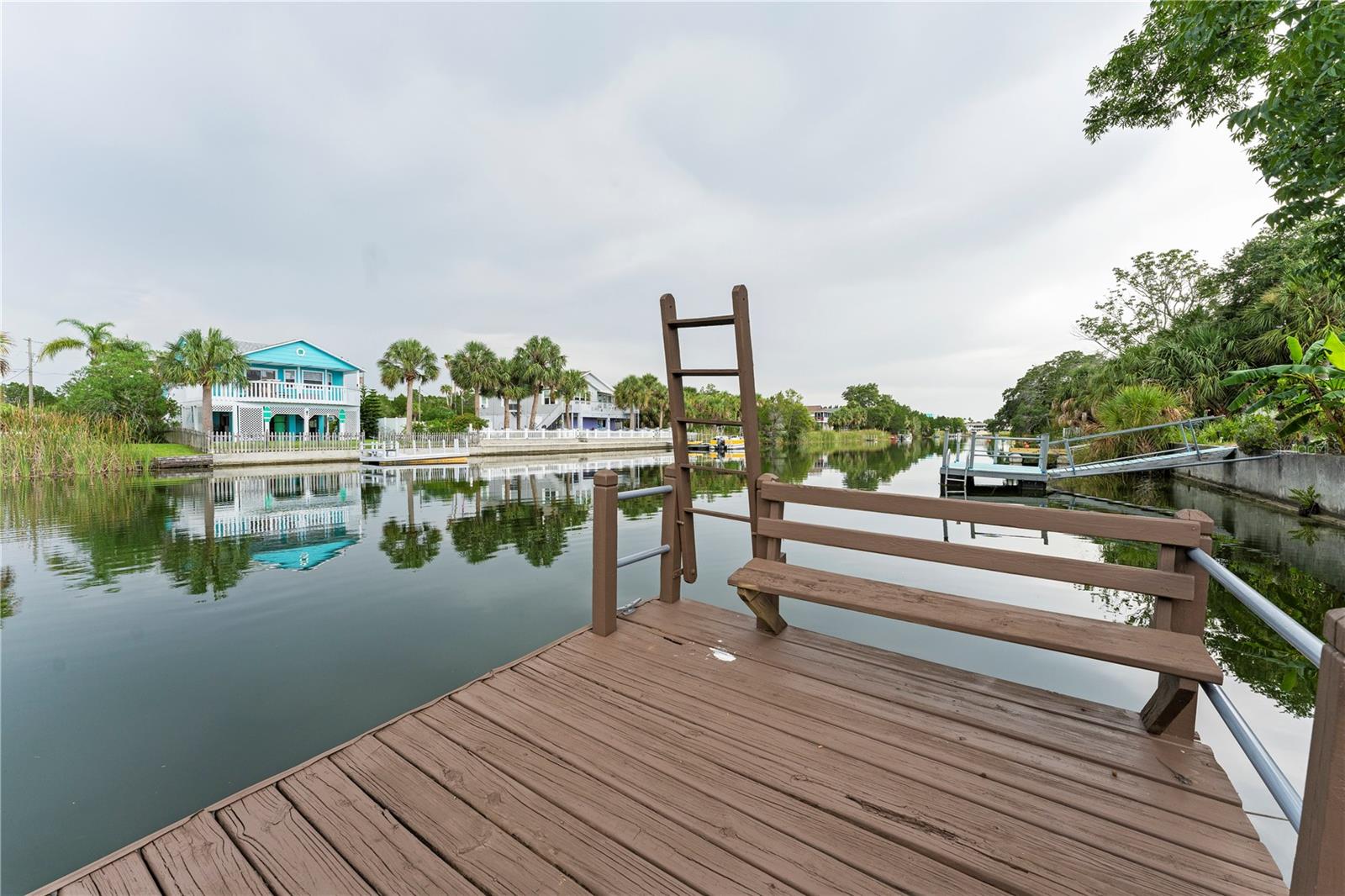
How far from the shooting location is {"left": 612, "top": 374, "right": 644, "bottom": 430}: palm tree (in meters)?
52.8

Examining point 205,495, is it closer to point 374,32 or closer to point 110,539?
point 110,539

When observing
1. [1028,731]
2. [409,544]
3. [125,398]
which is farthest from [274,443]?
[1028,731]

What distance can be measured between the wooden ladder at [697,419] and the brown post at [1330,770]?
2240 mm

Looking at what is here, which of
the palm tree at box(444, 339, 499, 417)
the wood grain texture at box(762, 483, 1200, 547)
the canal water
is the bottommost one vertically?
the canal water

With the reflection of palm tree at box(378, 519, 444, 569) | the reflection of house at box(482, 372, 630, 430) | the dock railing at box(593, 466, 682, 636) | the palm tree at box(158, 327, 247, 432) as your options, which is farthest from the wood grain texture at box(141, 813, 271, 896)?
the reflection of house at box(482, 372, 630, 430)

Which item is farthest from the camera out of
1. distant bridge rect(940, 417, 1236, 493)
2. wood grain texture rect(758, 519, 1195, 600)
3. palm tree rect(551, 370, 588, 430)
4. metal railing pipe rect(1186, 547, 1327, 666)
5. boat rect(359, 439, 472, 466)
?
palm tree rect(551, 370, 588, 430)

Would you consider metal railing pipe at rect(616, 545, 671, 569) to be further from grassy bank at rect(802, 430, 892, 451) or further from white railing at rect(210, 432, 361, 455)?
grassy bank at rect(802, 430, 892, 451)

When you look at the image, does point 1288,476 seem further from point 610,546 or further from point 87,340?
point 87,340

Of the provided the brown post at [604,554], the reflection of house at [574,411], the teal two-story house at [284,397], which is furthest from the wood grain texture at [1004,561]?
the reflection of house at [574,411]

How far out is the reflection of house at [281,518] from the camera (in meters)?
8.44

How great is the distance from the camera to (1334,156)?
4723 millimetres

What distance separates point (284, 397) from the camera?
28719mm

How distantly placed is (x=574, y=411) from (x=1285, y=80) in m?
47.6

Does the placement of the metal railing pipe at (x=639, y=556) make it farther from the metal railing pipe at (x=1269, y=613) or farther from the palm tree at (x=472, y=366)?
the palm tree at (x=472, y=366)
